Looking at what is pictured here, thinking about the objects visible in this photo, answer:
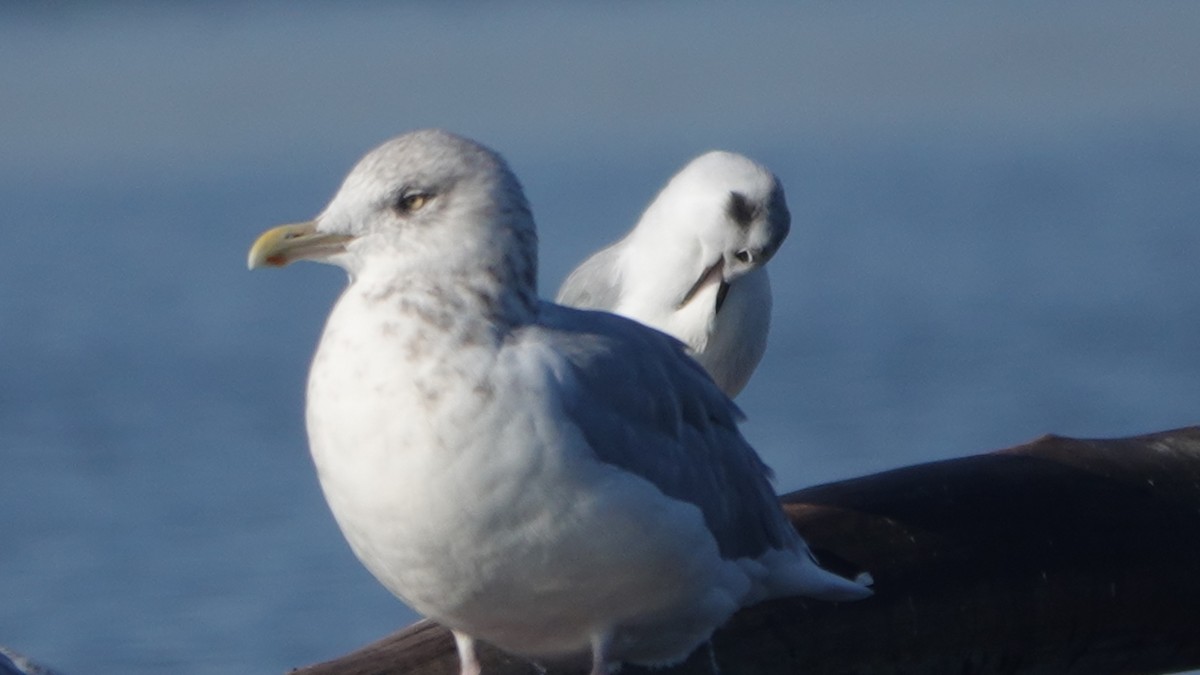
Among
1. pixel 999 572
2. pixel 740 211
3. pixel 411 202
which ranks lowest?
pixel 999 572

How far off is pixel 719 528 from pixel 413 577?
0.64 metres

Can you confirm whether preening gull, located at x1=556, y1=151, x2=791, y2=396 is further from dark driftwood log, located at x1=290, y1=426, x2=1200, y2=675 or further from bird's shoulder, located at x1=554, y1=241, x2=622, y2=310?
dark driftwood log, located at x1=290, y1=426, x2=1200, y2=675

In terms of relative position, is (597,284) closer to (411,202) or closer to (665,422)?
(665,422)

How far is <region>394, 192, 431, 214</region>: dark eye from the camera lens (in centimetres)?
373

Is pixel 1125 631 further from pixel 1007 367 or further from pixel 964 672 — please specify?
pixel 1007 367

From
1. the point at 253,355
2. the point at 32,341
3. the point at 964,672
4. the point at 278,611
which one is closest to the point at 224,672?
the point at 278,611

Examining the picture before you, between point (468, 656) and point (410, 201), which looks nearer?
point (410, 201)

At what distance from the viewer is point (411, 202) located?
3.74 m

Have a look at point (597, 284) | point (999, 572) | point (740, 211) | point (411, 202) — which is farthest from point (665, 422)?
point (597, 284)

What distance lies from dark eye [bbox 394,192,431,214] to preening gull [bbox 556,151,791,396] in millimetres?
1917

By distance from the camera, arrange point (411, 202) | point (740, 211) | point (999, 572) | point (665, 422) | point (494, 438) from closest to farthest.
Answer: point (494, 438)
point (411, 202)
point (665, 422)
point (999, 572)
point (740, 211)

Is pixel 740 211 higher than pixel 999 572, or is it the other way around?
pixel 740 211

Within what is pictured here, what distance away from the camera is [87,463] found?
43.0 feet

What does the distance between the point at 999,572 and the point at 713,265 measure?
5.01 ft
